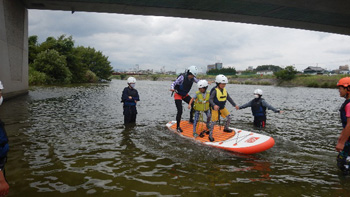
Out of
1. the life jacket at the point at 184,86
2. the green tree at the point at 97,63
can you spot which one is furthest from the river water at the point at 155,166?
the green tree at the point at 97,63

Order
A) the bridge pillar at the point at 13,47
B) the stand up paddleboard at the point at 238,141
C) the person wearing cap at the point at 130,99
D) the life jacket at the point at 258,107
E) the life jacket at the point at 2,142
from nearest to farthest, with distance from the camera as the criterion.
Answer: the life jacket at the point at 2,142, the stand up paddleboard at the point at 238,141, the life jacket at the point at 258,107, the person wearing cap at the point at 130,99, the bridge pillar at the point at 13,47

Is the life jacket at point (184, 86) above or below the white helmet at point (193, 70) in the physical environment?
below

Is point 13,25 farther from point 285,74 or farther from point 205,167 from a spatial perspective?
point 285,74

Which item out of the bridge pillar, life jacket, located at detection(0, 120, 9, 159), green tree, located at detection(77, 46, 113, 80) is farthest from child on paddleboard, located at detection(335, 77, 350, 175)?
green tree, located at detection(77, 46, 113, 80)

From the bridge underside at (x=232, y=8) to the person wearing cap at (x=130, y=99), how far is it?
463 inches

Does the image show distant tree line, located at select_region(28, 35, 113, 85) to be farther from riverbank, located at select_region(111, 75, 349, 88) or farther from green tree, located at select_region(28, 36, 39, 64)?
riverbank, located at select_region(111, 75, 349, 88)

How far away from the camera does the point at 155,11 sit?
22.9 meters

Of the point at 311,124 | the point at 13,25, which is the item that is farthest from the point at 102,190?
the point at 13,25

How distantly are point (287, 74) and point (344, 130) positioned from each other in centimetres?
7605

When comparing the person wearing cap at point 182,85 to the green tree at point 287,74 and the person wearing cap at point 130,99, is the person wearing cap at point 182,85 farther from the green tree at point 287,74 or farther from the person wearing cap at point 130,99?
the green tree at point 287,74

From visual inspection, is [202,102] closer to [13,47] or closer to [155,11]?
[155,11]

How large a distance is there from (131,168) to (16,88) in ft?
68.7

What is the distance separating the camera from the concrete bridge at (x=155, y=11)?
62.8 feet

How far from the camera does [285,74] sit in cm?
7375
